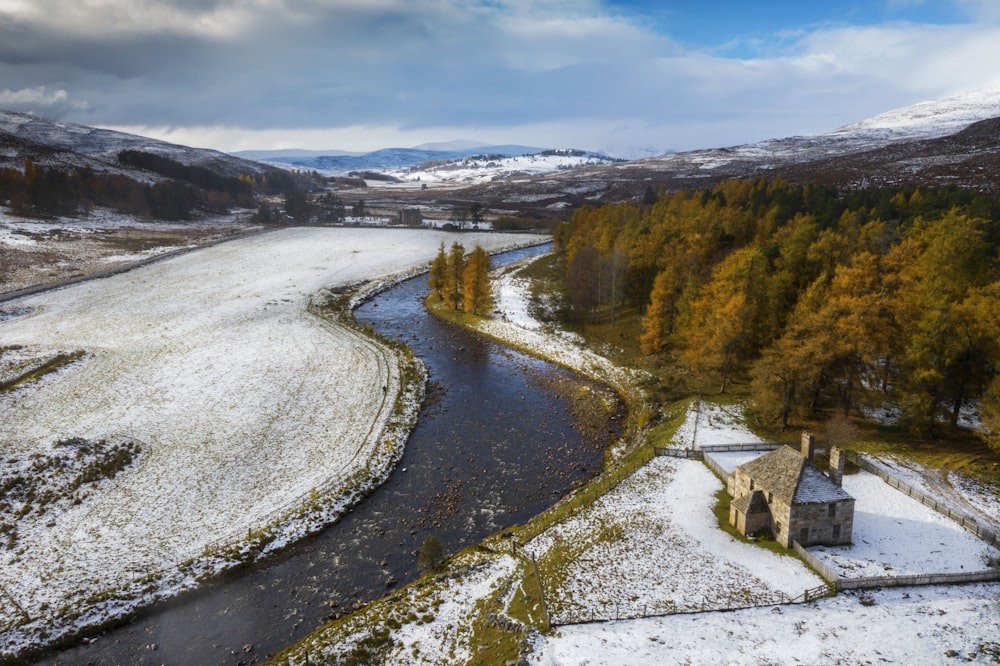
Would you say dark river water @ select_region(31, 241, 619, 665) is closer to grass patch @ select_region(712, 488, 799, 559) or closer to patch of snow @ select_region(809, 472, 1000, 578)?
grass patch @ select_region(712, 488, 799, 559)

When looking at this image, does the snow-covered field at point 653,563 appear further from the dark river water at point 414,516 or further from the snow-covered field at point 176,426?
the snow-covered field at point 176,426

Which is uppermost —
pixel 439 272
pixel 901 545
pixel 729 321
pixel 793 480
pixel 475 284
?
pixel 439 272

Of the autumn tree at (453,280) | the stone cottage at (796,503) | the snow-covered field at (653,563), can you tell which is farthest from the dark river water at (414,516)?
Answer: the autumn tree at (453,280)

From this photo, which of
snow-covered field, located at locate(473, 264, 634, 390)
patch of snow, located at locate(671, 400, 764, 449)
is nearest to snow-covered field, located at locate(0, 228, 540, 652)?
snow-covered field, located at locate(473, 264, 634, 390)

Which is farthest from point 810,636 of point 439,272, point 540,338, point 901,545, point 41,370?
point 439,272

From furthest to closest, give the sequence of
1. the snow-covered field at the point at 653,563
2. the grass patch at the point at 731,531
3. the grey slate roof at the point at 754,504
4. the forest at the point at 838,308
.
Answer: the forest at the point at 838,308, the grey slate roof at the point at 754,504, the grass patch at the point at 731,531, the snow-covered field at the point at 653,563

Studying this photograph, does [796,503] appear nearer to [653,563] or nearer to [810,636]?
[810,636]

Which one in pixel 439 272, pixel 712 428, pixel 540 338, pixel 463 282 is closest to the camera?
pixel 712 428
